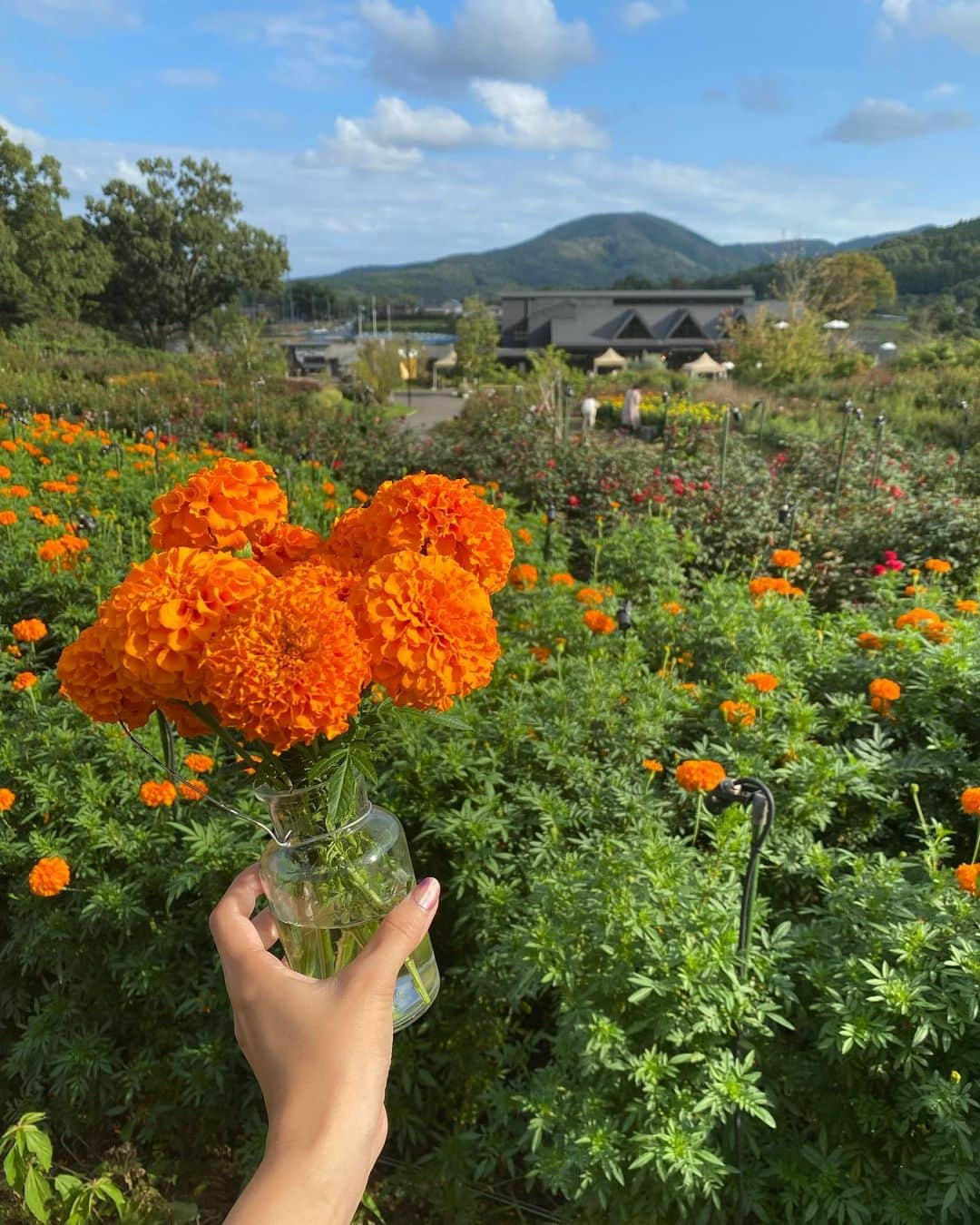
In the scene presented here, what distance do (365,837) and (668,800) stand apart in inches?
54.1

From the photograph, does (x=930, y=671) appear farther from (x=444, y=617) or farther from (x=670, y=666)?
(x=444, y=617)

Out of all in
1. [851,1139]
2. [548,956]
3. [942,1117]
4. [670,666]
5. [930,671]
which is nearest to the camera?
[942,1117]

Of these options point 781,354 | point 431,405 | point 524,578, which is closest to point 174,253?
point 431,405

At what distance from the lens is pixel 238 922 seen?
3.59 feet

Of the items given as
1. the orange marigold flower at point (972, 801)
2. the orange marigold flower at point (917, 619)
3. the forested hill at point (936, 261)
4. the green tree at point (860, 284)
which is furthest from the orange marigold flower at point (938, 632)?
the green tree at point (860, 284)

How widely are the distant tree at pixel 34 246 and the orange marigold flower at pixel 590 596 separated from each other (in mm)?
36741

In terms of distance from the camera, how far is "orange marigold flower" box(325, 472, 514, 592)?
956 mm

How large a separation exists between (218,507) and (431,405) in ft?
95.1

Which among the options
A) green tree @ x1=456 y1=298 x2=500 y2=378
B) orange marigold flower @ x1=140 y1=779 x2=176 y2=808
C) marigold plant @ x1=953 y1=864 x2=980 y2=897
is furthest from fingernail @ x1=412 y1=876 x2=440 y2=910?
green tree @ x1=456 y1=298 x2=500 y2=378

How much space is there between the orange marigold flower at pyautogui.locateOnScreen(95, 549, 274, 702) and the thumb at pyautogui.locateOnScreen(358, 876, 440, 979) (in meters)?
0.37

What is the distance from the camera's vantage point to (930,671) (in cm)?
259

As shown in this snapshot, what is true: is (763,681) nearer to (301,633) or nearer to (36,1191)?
(301,633)

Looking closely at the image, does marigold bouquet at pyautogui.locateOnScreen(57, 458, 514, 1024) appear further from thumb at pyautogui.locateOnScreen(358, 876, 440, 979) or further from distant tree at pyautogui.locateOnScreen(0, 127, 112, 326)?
distant tree at pyautogui.locateOnScreen(0, 127, 112, 326)

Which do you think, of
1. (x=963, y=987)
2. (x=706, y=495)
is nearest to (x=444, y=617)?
(x=963, y=987)
